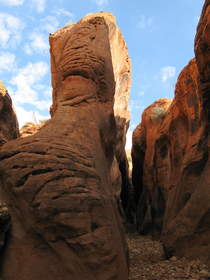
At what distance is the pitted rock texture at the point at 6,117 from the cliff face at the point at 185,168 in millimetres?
4985

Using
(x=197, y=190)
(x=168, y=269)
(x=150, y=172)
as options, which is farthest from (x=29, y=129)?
(x=168, y=269)

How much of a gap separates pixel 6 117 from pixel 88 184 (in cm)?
578

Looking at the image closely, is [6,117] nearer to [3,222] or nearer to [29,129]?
[3,222]

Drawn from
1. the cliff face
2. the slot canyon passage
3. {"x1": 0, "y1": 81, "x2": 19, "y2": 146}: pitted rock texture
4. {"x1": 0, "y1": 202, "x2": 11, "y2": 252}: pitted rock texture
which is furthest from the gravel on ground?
{"x1": 0, "y1": 81, "x2": 19, "y2": 146}: pitted rock texture

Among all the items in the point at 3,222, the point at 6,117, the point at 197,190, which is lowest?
the point at 3,222

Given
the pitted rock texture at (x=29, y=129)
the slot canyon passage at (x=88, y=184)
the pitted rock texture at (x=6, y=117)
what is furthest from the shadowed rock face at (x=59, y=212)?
the pitted rock texture at (x=29, y=129)

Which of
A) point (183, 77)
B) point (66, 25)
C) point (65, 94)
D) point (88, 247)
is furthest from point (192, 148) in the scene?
point (66, 25)

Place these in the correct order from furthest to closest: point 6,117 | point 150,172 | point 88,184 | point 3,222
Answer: point 150,172
point 6,117
point 88,184
point 3,222

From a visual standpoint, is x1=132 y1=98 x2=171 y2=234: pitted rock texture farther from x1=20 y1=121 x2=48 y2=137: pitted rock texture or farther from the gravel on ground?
x1=20 y1=121 x2=48 y2=137: pitted rock texture

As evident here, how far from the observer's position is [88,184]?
3.83 meters

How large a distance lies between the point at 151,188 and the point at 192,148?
5.22m

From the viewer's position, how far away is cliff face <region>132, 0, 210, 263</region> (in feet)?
17.8

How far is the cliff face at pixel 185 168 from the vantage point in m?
5.44

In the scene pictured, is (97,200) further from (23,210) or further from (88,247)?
(23,210)
